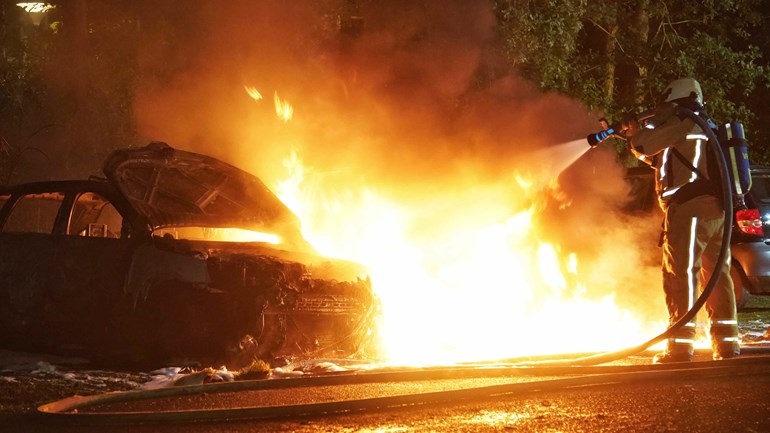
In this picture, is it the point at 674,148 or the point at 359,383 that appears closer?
the point at 359,383

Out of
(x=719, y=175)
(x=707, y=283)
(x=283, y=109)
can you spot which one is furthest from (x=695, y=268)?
(x=283, y=109)

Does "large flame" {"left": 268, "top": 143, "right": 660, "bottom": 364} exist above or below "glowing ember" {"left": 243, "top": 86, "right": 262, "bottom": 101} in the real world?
below

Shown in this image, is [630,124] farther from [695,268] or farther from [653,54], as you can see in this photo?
[653,54]

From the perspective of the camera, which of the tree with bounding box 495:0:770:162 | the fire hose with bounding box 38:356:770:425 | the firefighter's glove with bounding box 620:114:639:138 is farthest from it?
the tree with bounding box 495:0:770:162

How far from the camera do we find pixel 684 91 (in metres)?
6.89

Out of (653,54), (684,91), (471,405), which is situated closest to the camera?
(471,405)

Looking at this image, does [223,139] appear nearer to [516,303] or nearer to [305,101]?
[305,101]

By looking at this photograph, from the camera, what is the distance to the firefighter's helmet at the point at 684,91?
22.5 ft

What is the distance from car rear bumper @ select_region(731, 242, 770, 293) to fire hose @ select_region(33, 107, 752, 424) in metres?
4.24

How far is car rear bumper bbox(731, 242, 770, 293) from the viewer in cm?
1023

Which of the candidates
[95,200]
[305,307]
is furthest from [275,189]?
[305,307]

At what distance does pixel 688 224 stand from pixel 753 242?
433cm

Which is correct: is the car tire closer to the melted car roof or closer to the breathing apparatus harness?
the breathing apparatus harness

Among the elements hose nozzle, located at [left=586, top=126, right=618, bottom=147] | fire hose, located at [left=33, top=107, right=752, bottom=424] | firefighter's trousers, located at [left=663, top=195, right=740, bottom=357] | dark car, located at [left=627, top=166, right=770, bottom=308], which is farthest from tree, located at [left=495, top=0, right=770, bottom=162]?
fire hose, located at [left=33, top=107, right=752, bottom=424]
